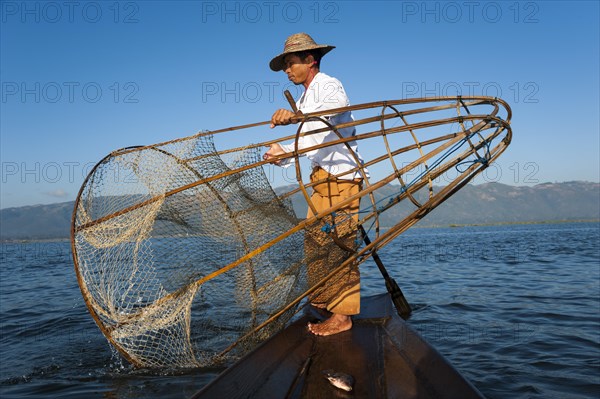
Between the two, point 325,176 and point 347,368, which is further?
point 325,176

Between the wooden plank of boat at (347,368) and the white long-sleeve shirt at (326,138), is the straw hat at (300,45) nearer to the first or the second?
the white long-sleeve shirt at (326,138)

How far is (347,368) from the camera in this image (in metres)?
2.87

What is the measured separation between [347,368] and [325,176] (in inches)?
66.6

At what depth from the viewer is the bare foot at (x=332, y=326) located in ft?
12.2

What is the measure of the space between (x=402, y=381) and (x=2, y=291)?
38.5 ft

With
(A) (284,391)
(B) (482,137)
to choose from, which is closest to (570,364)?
(B) (482,137)

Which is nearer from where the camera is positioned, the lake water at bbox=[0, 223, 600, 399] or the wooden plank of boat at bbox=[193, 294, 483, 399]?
the wooden plank of boat at bbox=[193, 294, 483, 399]

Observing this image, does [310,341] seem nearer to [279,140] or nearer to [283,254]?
[283,254]

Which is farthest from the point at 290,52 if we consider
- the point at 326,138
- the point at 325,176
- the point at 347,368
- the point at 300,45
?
the point at 347,368

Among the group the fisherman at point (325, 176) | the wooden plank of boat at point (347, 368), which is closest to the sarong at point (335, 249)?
the fisherman at point (325, 176)

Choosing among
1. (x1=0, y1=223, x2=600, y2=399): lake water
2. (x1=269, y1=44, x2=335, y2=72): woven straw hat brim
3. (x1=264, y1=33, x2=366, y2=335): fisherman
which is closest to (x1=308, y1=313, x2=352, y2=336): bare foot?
(x1=264, y1=33, x2=366, y2=335): fisherman

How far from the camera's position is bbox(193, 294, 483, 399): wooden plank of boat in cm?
236

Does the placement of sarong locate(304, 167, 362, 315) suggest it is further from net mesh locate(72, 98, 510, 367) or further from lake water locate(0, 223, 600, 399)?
lake water locate(0, 223, 600, 399)

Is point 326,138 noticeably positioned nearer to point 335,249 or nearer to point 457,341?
point 335,249
